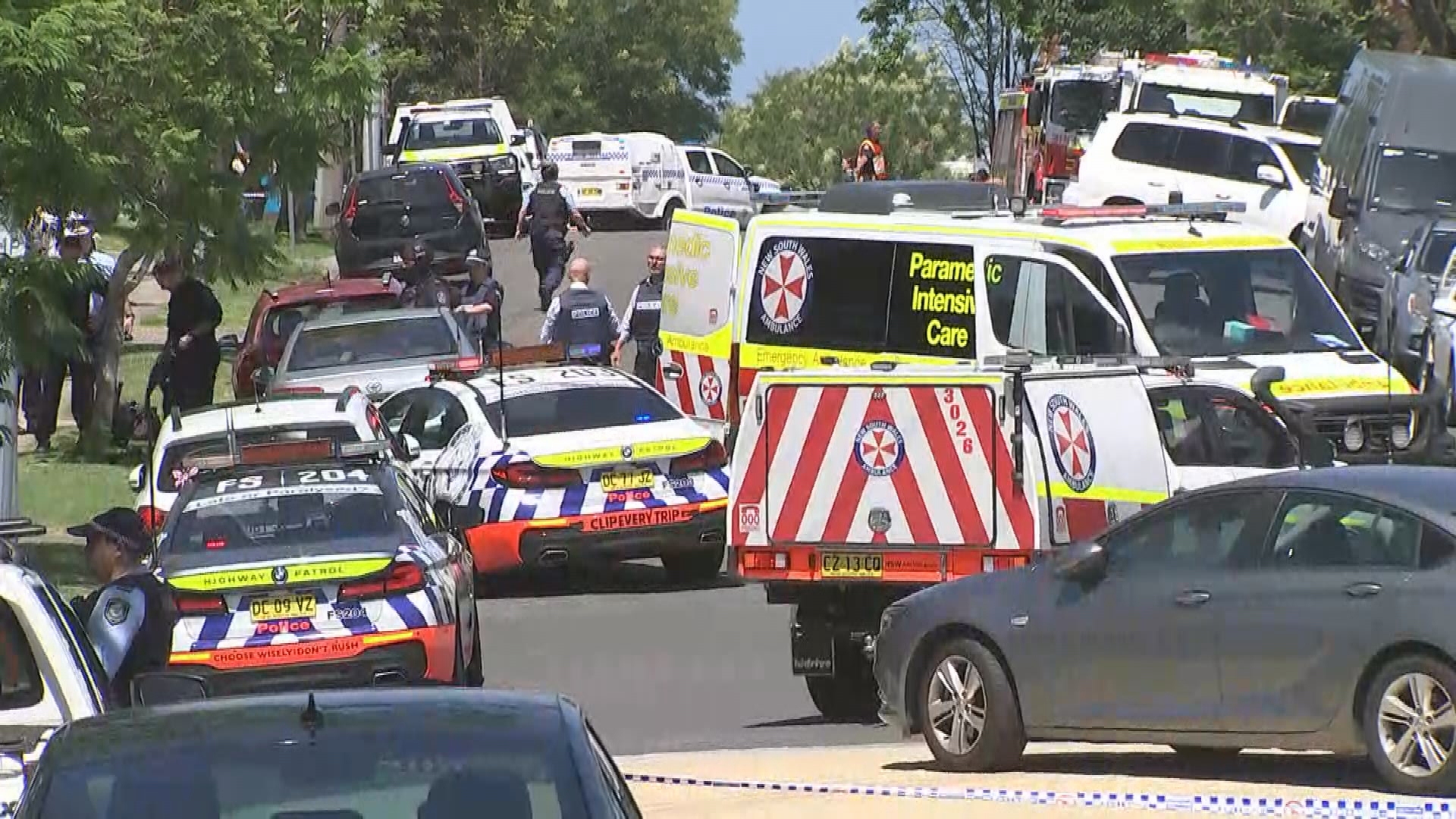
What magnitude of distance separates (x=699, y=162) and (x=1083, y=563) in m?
36.2

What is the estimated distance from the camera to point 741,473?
1412 centimetres

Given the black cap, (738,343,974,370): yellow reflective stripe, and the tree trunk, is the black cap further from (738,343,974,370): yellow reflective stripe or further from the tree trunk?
the tree trunk

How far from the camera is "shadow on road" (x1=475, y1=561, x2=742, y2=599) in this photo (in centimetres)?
1911

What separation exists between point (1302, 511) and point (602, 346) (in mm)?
13495

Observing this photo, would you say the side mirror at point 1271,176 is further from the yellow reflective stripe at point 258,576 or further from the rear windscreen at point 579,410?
the yellow reflective stripe at point 258,576

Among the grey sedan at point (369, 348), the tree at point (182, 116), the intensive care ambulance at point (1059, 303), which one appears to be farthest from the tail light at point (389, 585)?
the grey sedan at point (369, 348)

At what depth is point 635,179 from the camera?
4603 centimetres

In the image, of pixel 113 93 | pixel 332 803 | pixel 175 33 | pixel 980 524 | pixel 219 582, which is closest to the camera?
pixel 332 803

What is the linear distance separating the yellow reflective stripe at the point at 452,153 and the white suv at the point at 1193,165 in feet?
45.9

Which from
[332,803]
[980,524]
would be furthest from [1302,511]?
[332,803]

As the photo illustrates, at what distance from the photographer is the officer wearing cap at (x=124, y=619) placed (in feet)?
31.1

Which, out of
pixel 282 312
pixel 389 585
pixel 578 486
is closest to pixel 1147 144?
pixel 282 312

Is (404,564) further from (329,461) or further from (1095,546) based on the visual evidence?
(1095,546)

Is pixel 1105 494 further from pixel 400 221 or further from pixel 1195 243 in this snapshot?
pixel 400 221
